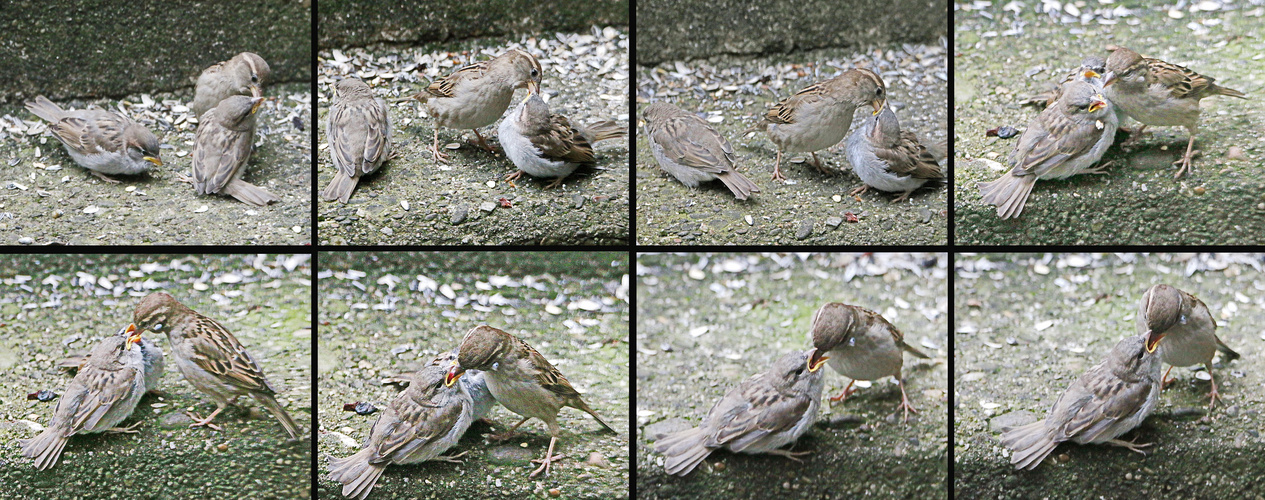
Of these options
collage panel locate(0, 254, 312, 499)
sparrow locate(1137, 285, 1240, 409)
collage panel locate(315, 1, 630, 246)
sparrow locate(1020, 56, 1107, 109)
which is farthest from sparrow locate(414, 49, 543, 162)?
sparrow locate(1137, 285, 1240, 409)

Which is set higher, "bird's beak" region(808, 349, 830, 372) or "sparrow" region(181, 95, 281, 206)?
"sparrow" region(181, 95, 281, 206)

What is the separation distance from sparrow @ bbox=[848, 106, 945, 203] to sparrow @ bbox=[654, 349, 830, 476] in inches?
25.5

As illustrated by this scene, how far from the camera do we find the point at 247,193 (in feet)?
11.1

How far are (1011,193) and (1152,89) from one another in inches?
23.2

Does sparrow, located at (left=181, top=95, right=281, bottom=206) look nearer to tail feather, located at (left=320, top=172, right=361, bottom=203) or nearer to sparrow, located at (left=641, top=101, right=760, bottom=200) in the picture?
tail feather, located at (left=320, top=172, right=361, bottom=203)

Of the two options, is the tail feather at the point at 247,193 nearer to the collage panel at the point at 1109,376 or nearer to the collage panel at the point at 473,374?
the collage panel at the point at 473,374

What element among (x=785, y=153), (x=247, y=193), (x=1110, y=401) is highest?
(x=785, y=153)

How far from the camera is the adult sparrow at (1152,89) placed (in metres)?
3.26

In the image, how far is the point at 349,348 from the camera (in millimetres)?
3549

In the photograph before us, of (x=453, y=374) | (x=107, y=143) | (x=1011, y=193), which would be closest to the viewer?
(x=453, y=374)

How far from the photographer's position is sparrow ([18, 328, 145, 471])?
3.32 metres

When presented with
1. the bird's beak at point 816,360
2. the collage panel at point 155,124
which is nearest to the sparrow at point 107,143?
the collage panel at point 155,124

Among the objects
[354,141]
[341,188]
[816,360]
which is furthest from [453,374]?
[816,360]

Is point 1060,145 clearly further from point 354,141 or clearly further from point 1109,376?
point 354,141
